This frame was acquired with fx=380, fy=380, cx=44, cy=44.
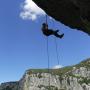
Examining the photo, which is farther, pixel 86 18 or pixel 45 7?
pixel 45 7

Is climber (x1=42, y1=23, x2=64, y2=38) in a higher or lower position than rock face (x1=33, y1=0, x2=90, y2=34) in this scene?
lower

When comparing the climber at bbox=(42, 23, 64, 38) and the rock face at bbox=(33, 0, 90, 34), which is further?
the climber at bbox=(42, 23, 64, 38)

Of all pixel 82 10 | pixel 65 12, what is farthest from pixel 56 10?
pixel 82 10

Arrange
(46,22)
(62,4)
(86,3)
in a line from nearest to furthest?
(86,3) → (62,4) → (46,22)

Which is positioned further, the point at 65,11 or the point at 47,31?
the point at 47,31

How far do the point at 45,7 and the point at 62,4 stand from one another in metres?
1.43

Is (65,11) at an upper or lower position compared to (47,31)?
upper

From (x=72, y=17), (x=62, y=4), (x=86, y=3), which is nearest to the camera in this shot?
(x=86, y=3)

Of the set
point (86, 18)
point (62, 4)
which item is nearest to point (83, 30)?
point (62, 4)

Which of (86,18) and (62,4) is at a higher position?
(62,4)

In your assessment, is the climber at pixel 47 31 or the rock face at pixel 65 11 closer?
the rock face at pixel 65 11

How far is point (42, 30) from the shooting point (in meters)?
26.2

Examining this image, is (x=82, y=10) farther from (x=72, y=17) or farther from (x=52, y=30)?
(x=52, y=30)

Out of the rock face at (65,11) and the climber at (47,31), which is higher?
the rock face at (65,11)
